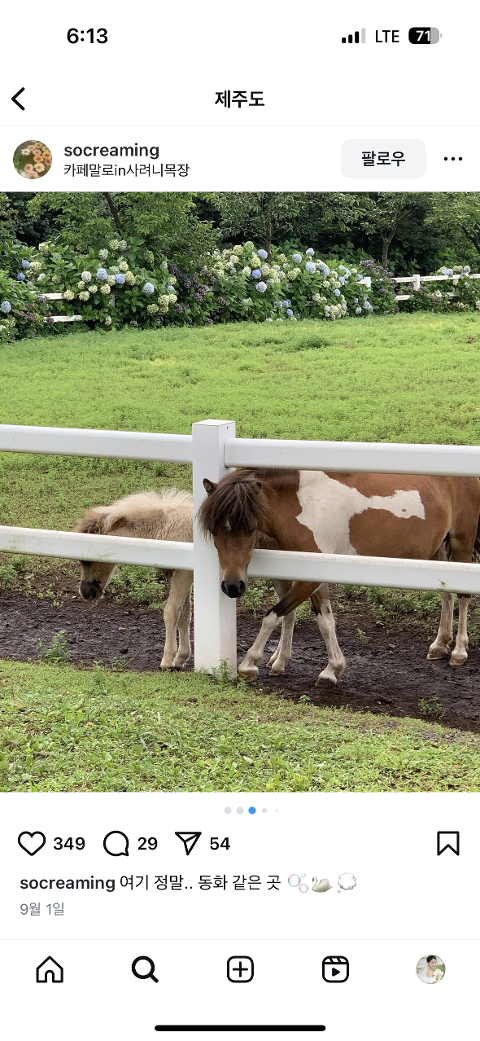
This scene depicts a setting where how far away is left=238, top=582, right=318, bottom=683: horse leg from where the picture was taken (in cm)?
514

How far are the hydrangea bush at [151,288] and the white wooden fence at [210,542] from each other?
33.7 ft

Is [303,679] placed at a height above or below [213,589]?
below

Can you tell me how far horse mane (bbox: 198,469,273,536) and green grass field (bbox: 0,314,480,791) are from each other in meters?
0.73

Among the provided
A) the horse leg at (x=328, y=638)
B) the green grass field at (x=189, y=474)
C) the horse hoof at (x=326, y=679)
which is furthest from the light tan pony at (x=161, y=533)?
the green grass field at (x=189, y=474)

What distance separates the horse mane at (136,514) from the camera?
554 cm

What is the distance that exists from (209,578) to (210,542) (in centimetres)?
18

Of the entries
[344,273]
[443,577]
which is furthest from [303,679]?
[344,273]

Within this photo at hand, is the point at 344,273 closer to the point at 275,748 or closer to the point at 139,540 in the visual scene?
the point at 139,540

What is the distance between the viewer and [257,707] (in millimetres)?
4453
